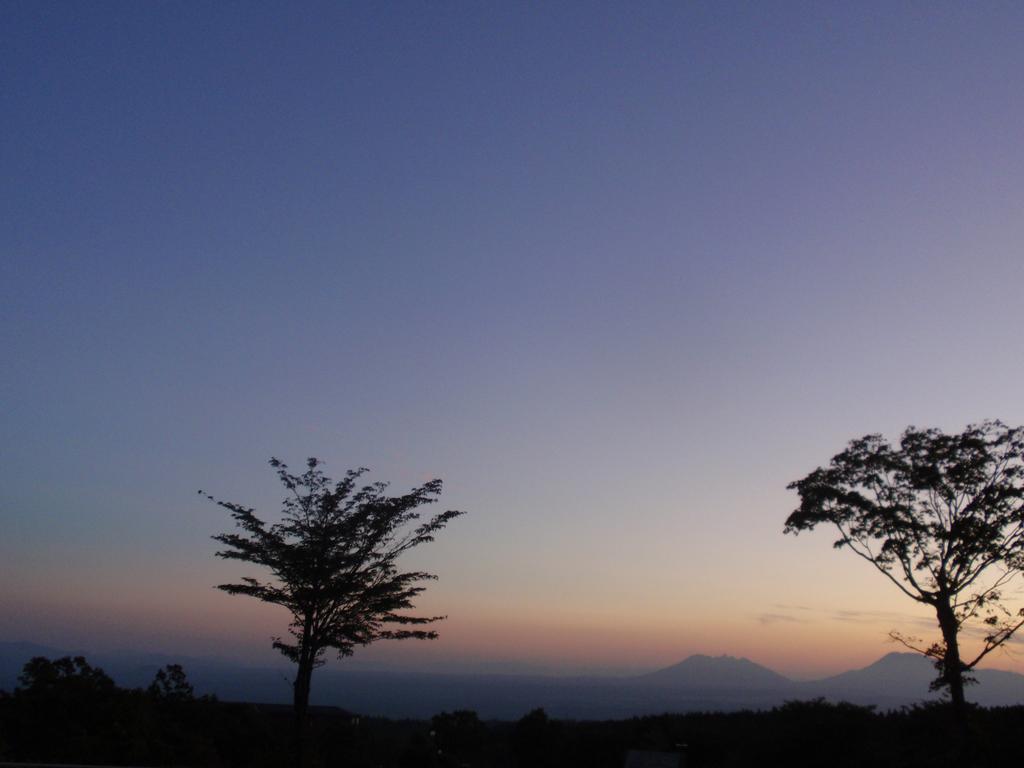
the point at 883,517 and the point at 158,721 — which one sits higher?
the point at 883,517

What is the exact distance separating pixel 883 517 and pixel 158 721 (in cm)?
2061

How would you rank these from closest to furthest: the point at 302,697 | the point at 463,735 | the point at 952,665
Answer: the point at 952,665
the point at 302,697
the point at 463,735

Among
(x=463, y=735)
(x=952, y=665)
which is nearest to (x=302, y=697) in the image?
(x=463, y=735)

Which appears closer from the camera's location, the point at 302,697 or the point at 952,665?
the point at 952,665

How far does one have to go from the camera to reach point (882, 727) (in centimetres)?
2344

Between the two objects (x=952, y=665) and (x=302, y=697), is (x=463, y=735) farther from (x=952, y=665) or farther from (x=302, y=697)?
(x=952, y=665)

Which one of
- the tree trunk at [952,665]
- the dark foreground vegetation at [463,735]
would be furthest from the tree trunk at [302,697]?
the tree trunk at [952,665]

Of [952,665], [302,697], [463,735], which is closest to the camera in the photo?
[952,665]

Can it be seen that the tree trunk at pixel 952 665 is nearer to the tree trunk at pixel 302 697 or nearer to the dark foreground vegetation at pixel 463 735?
the dark foreground vegetation at pixel 463 735

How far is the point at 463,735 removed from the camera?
31.1 m

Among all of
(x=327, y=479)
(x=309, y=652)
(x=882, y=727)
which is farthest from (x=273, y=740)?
(x=882, y=727)

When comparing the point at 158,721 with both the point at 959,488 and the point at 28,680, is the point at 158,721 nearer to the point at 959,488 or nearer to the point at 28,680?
the point at 28,680

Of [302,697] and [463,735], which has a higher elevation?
[302,697]

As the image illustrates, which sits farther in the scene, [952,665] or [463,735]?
[463,735]
